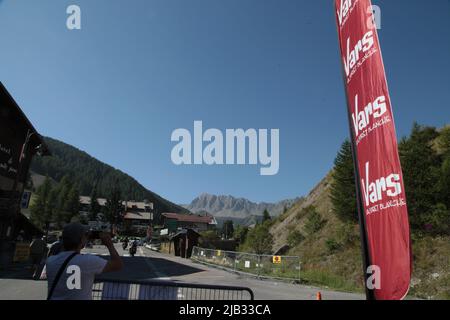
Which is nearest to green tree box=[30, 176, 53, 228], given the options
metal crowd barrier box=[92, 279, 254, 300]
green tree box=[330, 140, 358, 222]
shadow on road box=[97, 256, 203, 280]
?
shadow on road box=[97, 256, 203, 280]

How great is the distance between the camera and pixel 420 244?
22.6 meters

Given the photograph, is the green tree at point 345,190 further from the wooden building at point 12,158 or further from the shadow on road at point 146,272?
the wooden building at point 12,158

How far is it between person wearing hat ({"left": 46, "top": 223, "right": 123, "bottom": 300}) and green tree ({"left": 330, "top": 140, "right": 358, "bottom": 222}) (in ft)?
98.9

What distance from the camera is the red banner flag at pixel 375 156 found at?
433 centimetres

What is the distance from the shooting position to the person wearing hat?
340 centimetres

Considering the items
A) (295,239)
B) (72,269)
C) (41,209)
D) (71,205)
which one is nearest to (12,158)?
(295,239)

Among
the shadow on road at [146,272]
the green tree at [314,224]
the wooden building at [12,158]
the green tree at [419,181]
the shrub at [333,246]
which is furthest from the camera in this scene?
the green tree at [314,224]

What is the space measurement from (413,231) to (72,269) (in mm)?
24641

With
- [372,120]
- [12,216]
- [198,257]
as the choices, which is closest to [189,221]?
[198,257]

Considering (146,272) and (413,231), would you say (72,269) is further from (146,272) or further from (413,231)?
(413,231)

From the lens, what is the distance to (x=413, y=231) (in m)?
23.6

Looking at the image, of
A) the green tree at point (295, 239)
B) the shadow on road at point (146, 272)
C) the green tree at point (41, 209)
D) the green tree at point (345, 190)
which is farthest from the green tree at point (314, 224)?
the green tree at point (41, 209)

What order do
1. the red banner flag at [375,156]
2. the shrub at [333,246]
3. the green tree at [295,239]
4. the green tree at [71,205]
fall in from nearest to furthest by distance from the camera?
the red banner flag at [375,156] < the shrub at [333,246] < the green tree at [295,239] < the green tree at [71,205]
